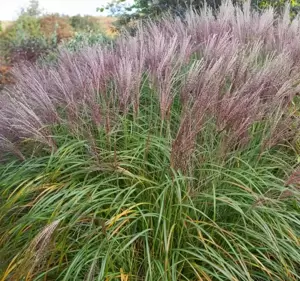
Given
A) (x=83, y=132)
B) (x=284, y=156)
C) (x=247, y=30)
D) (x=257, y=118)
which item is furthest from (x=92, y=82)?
(x=247, y=30)

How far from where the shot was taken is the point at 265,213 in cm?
296

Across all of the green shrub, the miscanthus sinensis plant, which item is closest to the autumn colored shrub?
the green shrub

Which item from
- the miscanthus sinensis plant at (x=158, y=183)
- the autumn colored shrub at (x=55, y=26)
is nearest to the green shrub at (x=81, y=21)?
the autumn colored shrub at (x=55, y=26)

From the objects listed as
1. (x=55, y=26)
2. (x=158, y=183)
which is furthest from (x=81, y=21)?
(x=158, y=183)

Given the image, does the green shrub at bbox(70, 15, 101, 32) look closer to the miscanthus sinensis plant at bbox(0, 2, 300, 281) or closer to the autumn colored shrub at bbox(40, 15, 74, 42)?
the autumn colored shrub at bbox(40, 15, 74, 42)

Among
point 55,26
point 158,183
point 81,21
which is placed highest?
point 158,183

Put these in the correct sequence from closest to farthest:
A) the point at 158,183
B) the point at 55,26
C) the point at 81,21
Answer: the point at 158,183
the point at 55,26
the point at 81,21

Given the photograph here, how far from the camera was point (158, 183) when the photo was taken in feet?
9.99

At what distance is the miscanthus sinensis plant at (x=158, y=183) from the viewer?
9.03 feet

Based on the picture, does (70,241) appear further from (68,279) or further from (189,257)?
(189,257)

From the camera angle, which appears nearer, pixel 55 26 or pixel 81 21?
pixel 55 26

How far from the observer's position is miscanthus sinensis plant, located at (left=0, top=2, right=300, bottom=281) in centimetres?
275

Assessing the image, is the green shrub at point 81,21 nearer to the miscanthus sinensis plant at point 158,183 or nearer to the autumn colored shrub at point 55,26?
the autumn colored shrub at point 55,26

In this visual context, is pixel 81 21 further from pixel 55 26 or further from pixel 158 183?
pixel 158 183
